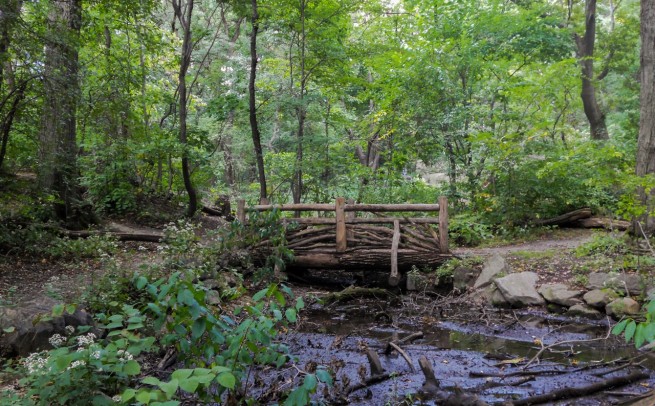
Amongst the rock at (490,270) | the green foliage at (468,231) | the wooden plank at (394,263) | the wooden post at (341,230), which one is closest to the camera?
the rock at (490,270)

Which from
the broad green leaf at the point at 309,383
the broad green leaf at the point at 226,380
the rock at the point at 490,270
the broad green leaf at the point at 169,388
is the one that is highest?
the broad green leaf at the point at 169,388

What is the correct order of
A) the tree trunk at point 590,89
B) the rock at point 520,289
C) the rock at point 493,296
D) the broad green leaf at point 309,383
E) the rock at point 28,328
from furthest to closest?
1. the tree trunk at point 590,89
2. the rock at point 493,296
3. the rock at point 520,289
4. the rock at point 28,328
5. the broad green leaf at point 309,383

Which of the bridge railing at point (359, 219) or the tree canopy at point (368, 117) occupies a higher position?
the tree canopy at point (368, 117)

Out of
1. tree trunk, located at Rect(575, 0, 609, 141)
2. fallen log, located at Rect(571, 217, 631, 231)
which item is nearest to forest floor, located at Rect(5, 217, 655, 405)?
fallen log, located at Rect(571, 217, 631, 231)

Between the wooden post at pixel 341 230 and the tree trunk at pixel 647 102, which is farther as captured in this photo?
the wooden post at pixel 341 230

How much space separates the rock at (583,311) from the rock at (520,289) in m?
0.45

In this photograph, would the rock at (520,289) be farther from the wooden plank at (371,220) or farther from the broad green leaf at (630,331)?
the broad green leaf at (630,331)

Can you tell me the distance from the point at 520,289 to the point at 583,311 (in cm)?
91

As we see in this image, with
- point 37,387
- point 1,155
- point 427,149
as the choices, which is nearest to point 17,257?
point 1,155

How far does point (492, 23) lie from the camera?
13.2 m

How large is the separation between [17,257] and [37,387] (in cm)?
563

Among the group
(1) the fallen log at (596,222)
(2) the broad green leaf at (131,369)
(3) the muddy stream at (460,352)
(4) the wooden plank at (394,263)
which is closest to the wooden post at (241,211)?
(3) the muddy stream at (460,352)

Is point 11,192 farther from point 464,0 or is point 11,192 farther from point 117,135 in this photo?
point 464,0

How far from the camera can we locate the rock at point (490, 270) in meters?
7.66
